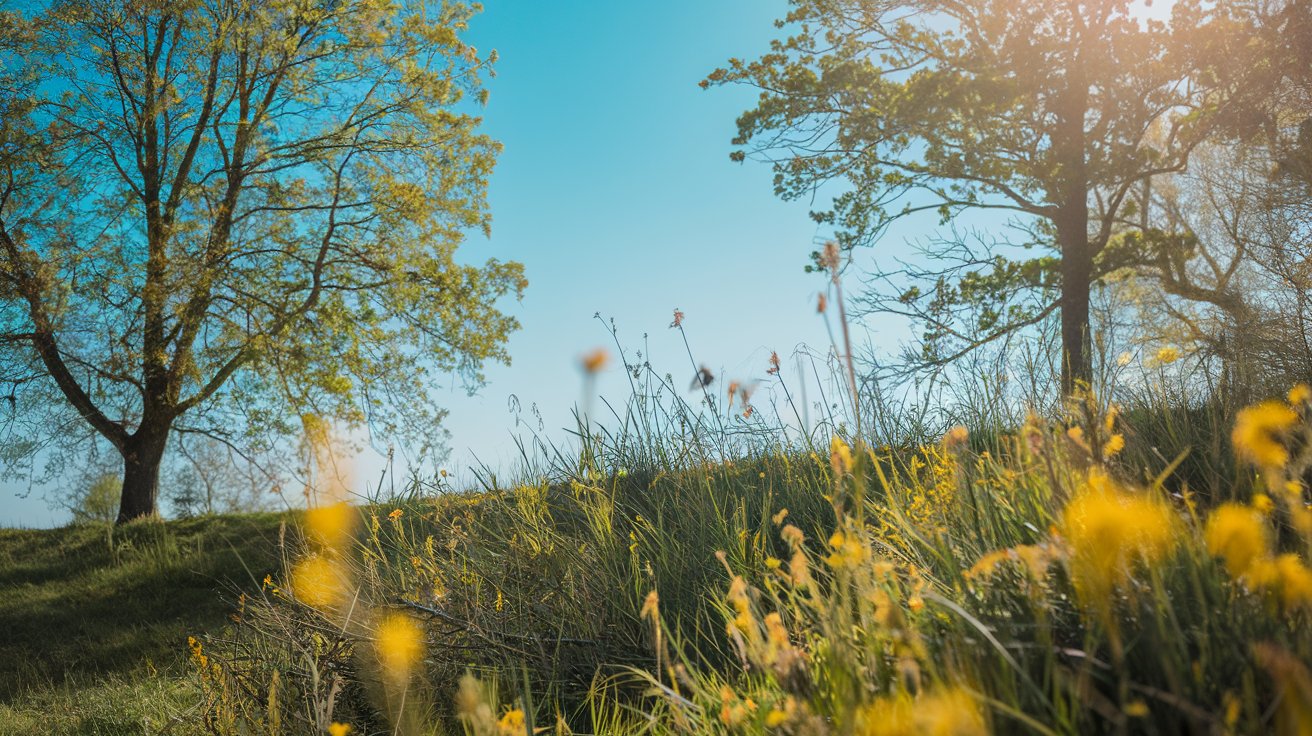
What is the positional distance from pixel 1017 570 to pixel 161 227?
45.3ft

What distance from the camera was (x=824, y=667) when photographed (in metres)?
1.78

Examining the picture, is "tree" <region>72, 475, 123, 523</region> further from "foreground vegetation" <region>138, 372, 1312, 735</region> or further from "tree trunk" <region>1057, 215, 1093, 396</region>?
"tree trunk" <region>1057, 215, 1093, 396</region>

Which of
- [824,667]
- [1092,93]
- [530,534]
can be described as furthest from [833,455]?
[1092,93]

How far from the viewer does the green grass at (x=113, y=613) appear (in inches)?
189

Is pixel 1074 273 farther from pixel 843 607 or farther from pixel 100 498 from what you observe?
pixel 100 498

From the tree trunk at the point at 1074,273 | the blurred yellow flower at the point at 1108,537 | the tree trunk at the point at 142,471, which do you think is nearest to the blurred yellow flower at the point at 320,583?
the blurred yellow flower at the point at 1108,537

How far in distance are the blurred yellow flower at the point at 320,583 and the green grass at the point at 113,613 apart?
0.25m

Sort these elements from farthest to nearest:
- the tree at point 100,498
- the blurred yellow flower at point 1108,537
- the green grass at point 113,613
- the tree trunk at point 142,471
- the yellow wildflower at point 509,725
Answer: the tree at point 100,498
the tree trunk at point 142,471
the green grass at point 113,613
the yellow wildflower at point 509,725
the blurred yellow flower at point 1108,537

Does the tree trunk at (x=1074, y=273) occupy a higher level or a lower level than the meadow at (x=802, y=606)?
higher

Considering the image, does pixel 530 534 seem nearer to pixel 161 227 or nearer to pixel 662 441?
pixel 662 441

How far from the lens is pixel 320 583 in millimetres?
4332

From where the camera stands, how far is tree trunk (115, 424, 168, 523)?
525 inches

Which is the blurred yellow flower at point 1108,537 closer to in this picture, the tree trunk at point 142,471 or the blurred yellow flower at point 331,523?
the blurred yellow flower at point 331,523

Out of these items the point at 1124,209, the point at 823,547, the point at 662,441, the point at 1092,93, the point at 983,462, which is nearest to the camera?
the point at 983,462
